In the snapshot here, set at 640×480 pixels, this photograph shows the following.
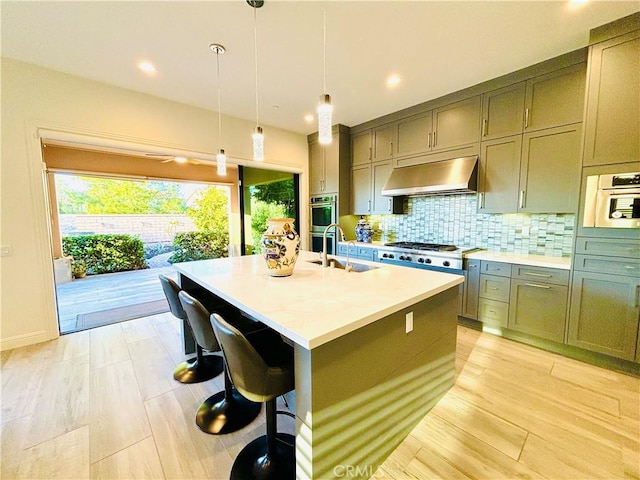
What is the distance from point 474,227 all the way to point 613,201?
138 centimetres

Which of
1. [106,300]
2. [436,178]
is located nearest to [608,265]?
[436,178]

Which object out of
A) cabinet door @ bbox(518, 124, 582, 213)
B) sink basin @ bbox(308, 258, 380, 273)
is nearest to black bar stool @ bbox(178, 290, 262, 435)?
sink basin @ bbox(308, 258, 380, 273)

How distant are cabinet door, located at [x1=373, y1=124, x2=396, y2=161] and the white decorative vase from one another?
271 centimetres

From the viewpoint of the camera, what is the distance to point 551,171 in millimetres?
2615

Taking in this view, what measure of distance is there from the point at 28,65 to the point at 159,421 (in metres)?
3.50

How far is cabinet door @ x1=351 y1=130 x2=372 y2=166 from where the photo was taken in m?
4.20

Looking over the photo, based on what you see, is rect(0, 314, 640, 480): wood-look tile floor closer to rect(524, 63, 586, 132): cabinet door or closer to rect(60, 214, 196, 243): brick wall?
rect(524, 63, 586, 132): cabinet door

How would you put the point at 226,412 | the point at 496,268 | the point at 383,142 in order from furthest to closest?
the point at 383,142 → the point at 496,268 → the point at 226,412

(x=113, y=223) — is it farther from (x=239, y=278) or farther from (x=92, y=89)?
(x=239, y=278)

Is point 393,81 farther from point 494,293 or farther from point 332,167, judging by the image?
point 494,293

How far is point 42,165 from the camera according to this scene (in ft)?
8.91

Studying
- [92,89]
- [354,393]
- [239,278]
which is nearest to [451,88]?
[239,278]

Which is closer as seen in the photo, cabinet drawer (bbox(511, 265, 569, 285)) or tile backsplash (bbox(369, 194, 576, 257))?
cabinet drawer (bbox(511, 265, 569, 285))

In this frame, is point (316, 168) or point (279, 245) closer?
point (279, 245)
